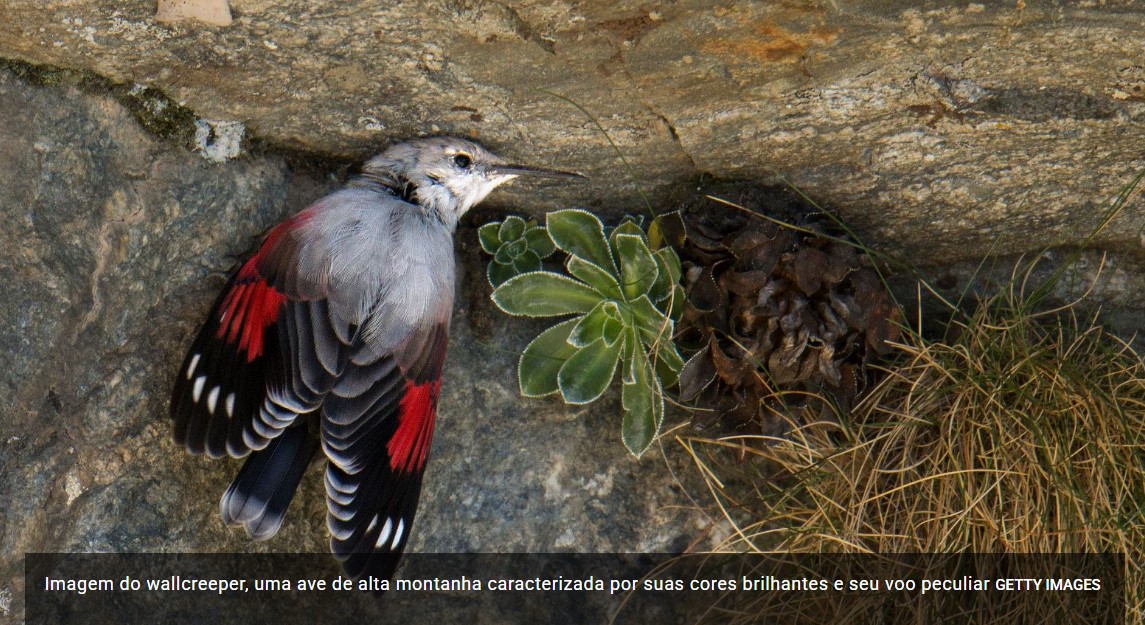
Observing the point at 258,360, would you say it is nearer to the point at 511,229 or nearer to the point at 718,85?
the point at 511,229

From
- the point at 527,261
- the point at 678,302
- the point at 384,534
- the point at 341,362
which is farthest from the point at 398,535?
the point at 678,302

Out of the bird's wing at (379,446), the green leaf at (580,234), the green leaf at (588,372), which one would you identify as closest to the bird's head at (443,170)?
the green leaf at (580,234)

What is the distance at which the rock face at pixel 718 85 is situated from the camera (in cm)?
201

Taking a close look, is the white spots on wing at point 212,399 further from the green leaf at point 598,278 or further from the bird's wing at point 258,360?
the green leaf at point 598,278

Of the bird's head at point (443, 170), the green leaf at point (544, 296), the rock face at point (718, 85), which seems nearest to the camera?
the rock face at point (718, 85)

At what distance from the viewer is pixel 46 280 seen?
2.18 m

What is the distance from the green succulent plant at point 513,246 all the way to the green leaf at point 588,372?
270 mm

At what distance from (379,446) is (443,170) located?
653 millimetres

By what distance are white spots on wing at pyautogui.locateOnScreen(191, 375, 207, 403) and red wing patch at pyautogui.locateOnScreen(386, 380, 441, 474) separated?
41 cm

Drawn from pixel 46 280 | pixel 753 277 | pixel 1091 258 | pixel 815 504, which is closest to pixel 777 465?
pixel 815 504

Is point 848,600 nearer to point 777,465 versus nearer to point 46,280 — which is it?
point 777,465

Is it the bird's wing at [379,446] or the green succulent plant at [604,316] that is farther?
the green succulent plant at [604,316]

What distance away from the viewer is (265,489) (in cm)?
223

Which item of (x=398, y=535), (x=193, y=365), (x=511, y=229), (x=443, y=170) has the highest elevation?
(x=443, y=170)
